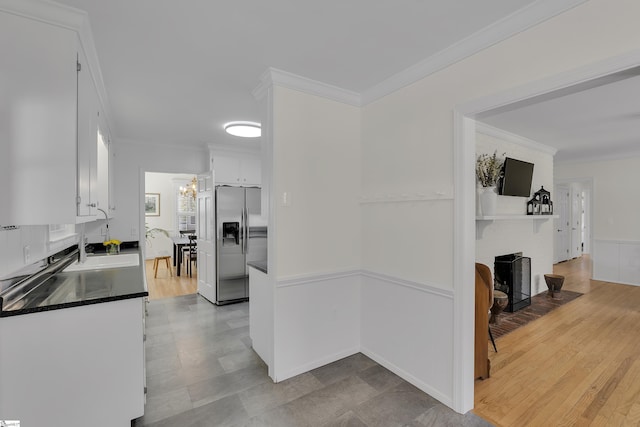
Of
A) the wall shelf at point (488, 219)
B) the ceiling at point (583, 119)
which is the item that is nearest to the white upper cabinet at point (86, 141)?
the ceiling at point (583, 119)

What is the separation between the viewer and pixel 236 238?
4.66 metres

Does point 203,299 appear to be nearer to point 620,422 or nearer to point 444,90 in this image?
point 444,90

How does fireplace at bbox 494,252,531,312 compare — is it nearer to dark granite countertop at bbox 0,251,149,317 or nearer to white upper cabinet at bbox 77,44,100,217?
dark granite countertop at bbox 0,251,149,317

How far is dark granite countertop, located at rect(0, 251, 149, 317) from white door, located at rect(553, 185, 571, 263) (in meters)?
9.38

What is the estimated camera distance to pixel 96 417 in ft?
5.50

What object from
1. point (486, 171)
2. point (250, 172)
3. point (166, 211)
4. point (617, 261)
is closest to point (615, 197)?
point (617, 261)

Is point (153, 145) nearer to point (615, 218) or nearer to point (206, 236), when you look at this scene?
point (206, 236)

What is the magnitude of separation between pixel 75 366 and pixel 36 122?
1.35 metres

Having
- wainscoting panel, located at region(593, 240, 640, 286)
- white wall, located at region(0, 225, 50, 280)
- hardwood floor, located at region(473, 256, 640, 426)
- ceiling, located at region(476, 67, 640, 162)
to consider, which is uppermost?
ceiling, located at region(476, 67, 640, 162)

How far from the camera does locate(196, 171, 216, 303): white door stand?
4.59 m

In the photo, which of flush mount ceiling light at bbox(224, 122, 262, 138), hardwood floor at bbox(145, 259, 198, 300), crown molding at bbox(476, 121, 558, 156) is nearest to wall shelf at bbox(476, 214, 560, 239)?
crown molding at bbox(476, 121, 558, 156)

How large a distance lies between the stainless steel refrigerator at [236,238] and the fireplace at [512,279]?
11.8 feet

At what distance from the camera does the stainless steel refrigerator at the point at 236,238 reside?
4551 millimetres

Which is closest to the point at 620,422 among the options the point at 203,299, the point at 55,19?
the point at 55,19
